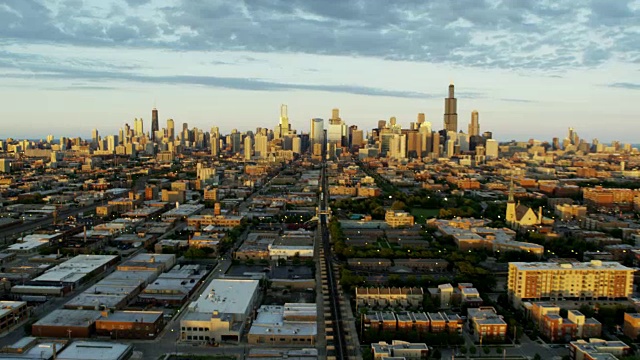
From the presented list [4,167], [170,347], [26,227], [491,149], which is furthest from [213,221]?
[491,149]

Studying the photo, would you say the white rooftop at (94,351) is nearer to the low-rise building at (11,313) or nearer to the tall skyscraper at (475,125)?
the low-rise building at (11,313)

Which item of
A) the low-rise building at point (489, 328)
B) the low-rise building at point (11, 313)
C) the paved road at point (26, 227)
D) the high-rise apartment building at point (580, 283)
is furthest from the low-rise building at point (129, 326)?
the paved road at point (26, 227)

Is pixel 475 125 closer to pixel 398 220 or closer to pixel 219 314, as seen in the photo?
pixel 398 220

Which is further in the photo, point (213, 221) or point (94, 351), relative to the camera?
point (213, 221)

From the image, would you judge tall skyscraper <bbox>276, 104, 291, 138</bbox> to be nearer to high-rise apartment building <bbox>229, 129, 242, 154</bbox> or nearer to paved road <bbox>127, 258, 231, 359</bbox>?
high-rise apartment building <bbox>229, 129, 242, 154</bbox>

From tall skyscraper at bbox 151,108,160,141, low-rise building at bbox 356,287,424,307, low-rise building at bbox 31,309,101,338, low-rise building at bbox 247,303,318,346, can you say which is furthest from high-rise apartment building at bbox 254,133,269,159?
low-rise building at bbox 31,309,101,338

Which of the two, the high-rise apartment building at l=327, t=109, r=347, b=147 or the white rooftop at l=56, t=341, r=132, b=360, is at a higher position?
the high-rise apartment building at l=327, t=109, r=347, b=147
